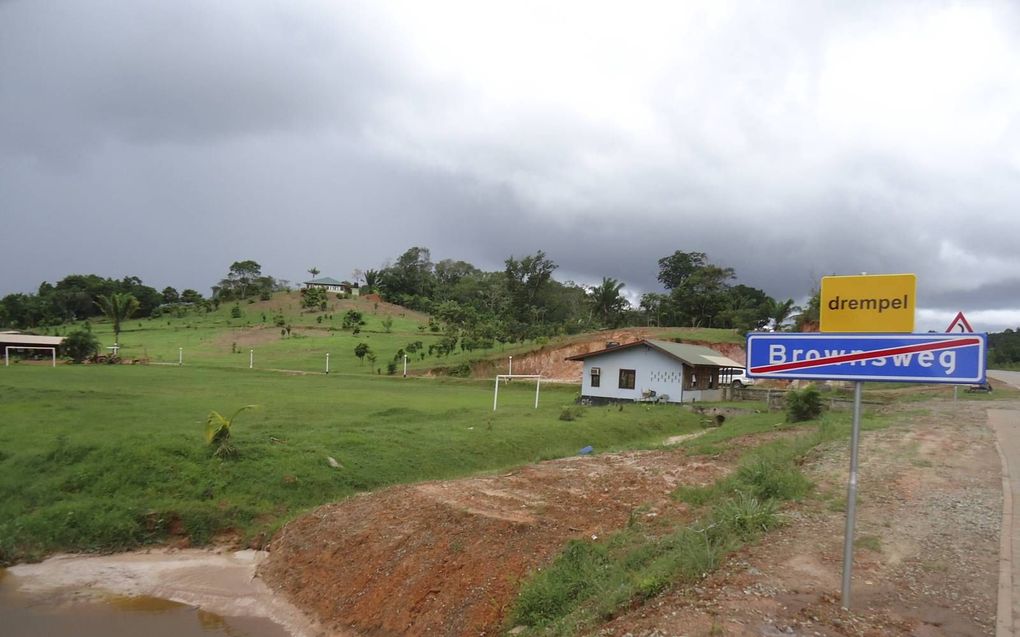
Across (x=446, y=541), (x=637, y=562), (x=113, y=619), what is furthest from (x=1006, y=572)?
(x=113, y=619)

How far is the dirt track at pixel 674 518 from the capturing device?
5.32 meters

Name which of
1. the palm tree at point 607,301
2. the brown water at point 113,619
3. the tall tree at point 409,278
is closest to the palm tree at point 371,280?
the tall tree at point 409,278

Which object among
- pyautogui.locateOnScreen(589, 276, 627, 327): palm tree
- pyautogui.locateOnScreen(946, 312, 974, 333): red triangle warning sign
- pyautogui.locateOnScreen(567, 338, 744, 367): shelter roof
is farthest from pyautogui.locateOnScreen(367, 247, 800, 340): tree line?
pyautogui.locateOnScreen(946, 312, 974, 333): red triangle warning sign

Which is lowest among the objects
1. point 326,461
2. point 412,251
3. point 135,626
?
point 135,626

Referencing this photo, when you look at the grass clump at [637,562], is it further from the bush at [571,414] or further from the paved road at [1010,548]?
the bush at [571,414]

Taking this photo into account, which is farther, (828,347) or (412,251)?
(412,251)

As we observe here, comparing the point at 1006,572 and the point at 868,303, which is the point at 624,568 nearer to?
the point at 1006,572

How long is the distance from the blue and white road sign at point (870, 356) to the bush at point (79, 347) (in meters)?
58.1

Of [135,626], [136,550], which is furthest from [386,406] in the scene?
[135,626]

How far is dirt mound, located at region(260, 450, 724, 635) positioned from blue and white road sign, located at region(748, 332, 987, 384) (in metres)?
4.78

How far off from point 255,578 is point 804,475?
997cm

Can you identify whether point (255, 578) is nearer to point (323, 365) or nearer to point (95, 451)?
point (95, 451)

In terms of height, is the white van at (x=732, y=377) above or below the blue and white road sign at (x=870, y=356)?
below

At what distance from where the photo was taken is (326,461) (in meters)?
16.0
